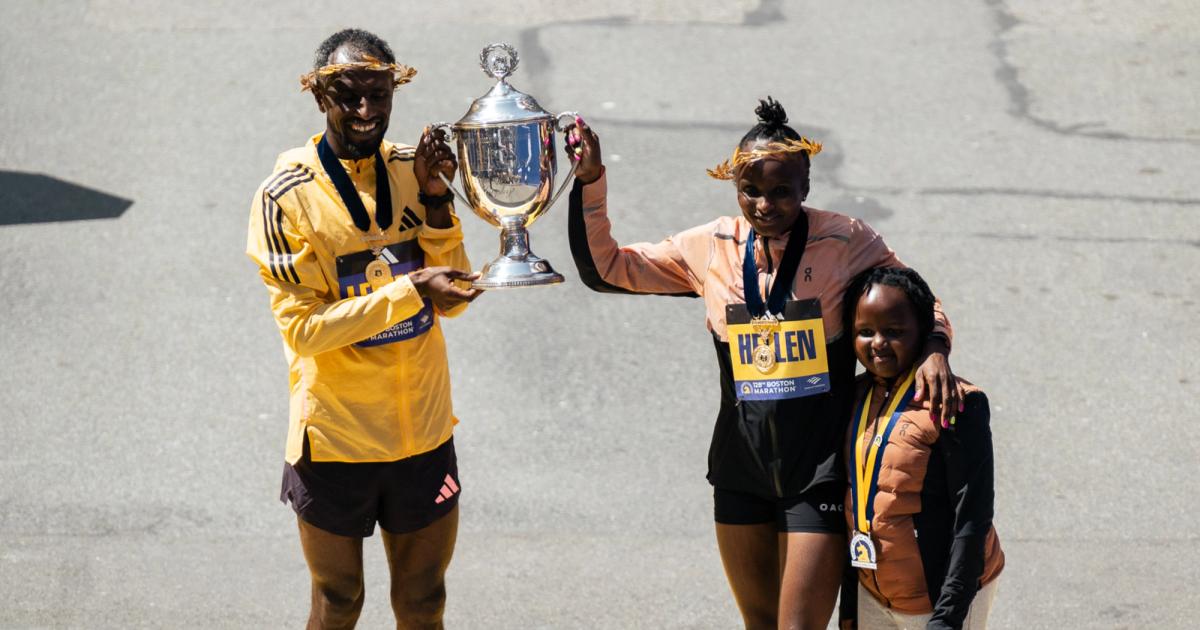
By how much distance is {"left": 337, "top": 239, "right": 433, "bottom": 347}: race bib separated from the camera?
3.96m

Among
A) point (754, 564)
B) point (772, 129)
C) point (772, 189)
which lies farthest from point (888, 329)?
point (754, 564)

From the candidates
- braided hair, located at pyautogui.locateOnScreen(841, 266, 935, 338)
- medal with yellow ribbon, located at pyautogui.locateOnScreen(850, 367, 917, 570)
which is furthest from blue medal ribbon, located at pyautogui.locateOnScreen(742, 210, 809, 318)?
medal with yellow ribbon, located at pyautogui.locateOnScreen(850, 367, 917, 570)

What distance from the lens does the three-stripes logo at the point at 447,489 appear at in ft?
13.9

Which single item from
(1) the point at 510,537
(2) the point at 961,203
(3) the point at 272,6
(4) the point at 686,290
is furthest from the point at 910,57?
(4) the point at 686,290

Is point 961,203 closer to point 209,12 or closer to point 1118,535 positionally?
point 1118,535

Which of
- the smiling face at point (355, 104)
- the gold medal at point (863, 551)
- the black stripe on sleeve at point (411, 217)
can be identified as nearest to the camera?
the gold medal at point (863, 551)

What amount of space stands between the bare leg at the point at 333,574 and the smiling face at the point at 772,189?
5.10 ft

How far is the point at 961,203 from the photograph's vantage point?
28.2ft

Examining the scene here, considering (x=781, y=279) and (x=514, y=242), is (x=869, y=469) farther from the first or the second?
(x=514, y=242)

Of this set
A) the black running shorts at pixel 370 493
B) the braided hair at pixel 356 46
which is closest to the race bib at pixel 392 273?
the black running shorts at pixel 370 493

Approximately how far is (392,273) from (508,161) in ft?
1.52

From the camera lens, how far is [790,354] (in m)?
3.86

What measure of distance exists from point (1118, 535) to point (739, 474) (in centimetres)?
270

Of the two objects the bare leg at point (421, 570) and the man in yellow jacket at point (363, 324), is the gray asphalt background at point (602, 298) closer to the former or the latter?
the bare leg at point (421, 570)
